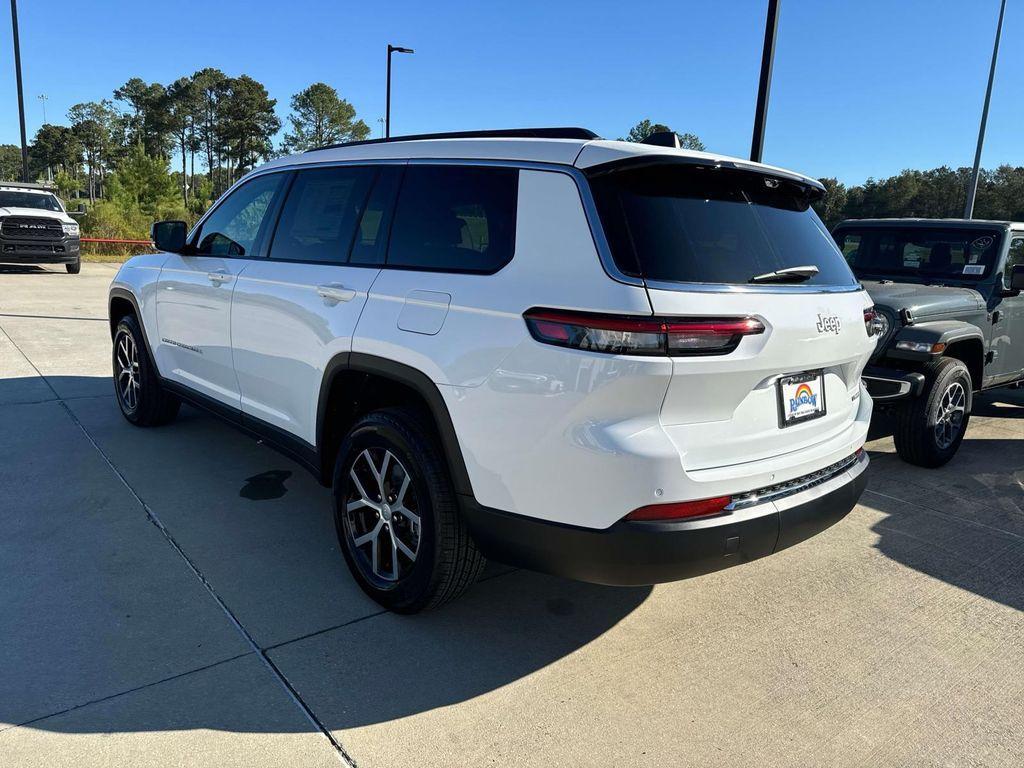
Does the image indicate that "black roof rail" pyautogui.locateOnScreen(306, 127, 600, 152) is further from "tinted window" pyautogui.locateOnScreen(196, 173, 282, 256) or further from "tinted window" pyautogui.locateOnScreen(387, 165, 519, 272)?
"tinted window" pyautogui.locateOnScreen(196, 173, 282, 256)

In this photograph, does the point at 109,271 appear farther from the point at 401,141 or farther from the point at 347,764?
the point at 347,764

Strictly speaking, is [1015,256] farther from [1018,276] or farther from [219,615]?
[219,615]

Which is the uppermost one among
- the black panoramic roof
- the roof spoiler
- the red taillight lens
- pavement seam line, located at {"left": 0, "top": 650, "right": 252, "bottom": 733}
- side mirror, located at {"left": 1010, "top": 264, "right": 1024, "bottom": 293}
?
the roof spoiler

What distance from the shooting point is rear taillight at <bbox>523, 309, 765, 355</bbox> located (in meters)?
2.22

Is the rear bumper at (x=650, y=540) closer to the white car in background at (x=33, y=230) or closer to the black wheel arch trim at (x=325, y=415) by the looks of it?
the black wheel arch trim at (x=325, y=415)

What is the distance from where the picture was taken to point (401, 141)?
10.9ft

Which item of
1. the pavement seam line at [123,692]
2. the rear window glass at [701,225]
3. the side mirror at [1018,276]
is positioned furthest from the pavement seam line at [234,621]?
the side mirror at [1018,276]

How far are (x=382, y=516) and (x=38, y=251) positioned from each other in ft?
53.8

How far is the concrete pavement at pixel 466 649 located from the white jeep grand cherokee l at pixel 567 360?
394 millimetres

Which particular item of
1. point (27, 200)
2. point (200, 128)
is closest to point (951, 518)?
point (27, 200)

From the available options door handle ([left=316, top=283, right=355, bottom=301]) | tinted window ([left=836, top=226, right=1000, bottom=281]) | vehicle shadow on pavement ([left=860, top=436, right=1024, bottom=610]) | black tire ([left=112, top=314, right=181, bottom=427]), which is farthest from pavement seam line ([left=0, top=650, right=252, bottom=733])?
tinted window ([left=836, top=226, right=1000, bottom=281])

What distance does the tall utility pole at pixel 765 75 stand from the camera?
7641mm

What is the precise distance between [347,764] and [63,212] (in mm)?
18106

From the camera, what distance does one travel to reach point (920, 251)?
612cm
